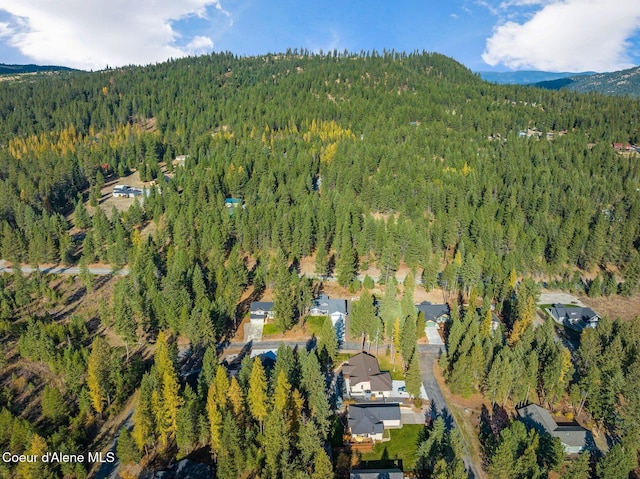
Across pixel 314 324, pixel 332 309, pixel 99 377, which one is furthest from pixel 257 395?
pixel 332 309

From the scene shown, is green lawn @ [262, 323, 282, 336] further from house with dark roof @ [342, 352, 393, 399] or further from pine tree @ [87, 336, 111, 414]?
pine tree @ [87, 336, 111, 414]

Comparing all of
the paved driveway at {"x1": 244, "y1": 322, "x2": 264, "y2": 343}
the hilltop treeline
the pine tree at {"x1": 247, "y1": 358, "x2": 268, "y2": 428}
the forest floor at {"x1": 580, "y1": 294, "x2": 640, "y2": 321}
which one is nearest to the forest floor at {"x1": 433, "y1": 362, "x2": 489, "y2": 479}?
the pine tree at {"x1": 247, "y1": 358, "x2": 268, "y2": 428}

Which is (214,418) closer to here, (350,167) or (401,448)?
(401,448)

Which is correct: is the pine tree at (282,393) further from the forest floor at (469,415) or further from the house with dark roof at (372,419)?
the forest floor at (469,415)

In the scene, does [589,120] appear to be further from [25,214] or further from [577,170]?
[25,214]

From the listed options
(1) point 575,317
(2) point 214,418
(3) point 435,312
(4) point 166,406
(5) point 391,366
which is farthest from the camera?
(1) point 575,317

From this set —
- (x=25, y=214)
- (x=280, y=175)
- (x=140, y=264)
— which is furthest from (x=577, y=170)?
(x=25, y=214)
